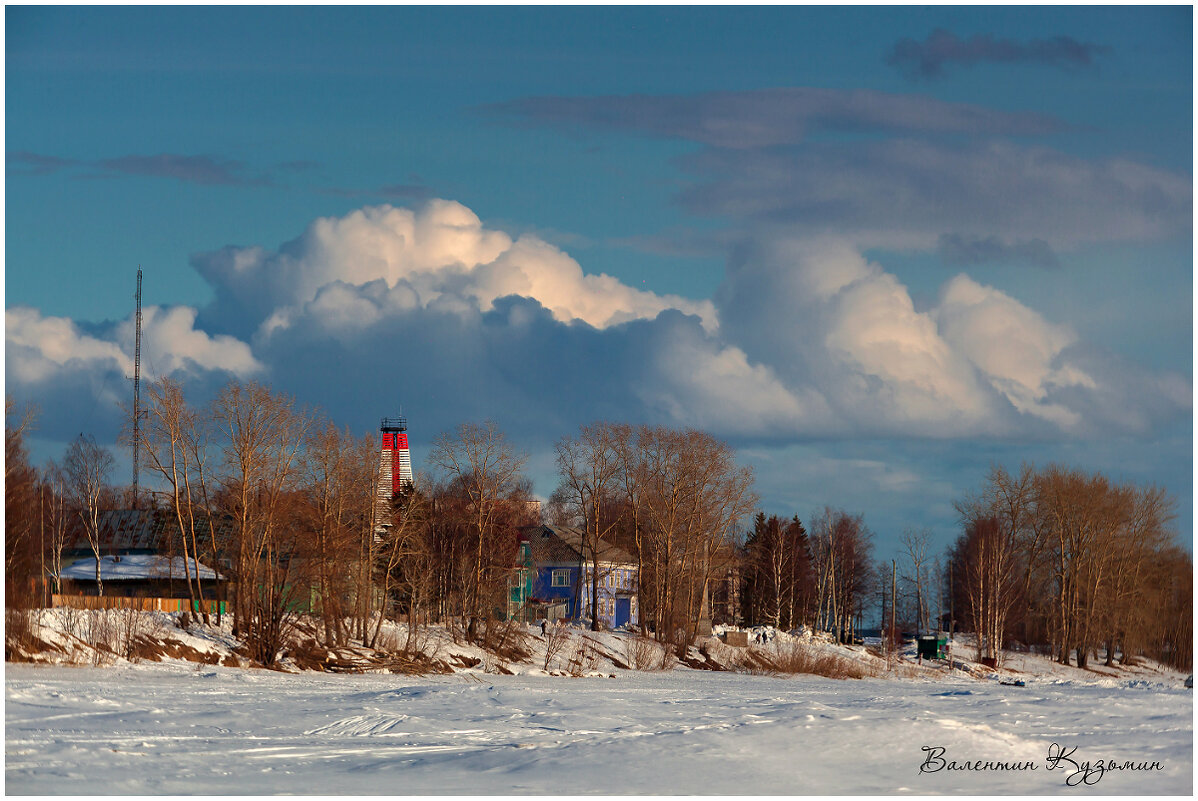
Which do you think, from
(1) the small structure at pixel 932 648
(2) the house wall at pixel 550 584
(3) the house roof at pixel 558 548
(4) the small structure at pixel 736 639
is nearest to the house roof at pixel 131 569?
(4) the small structure at pixel 736 639

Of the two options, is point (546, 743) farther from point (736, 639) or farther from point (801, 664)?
point (736, 639)

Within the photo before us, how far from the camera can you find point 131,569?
60625 millimetres

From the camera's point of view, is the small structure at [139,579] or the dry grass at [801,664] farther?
the small structure at [139,579]

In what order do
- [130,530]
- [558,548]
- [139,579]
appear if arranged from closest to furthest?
[139,579] < [130,530] < [558,548]

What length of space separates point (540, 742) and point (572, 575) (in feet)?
235

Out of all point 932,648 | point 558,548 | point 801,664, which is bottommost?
point 932,648

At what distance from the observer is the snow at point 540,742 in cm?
1591

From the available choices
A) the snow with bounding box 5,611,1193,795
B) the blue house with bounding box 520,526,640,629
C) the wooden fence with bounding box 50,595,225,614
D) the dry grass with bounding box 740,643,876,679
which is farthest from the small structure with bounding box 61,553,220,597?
the blue house with bounding box 520,526,640,629

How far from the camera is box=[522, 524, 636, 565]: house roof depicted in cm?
8881

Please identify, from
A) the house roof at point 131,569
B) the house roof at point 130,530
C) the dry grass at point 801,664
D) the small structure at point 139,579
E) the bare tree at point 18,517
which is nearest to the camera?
the bare tree at point 18,517

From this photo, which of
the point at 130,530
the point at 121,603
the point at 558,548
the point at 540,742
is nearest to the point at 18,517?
the point at 121,603

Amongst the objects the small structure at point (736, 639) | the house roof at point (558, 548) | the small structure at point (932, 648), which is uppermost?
the house roof at point (558, 548)

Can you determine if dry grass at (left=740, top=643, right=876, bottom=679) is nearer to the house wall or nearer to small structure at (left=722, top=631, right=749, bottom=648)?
small structure at (left=722, top=631, right=749, bottom=648)

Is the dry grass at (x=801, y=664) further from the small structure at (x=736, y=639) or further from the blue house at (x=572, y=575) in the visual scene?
the blue house at (x=572, y=575)
